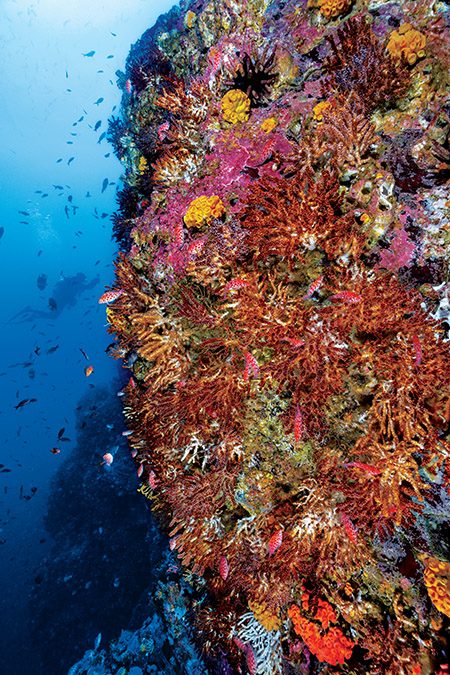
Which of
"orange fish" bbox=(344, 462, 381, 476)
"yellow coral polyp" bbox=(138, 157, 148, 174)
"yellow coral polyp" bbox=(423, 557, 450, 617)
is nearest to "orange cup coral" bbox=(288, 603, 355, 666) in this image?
"yellow coral polyp" bbox=(423, 557, 450, 617)

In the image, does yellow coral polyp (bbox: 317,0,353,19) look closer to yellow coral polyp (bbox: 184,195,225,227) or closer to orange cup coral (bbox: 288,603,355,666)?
yellow coral polyp (bbox: 184,195,225,227)

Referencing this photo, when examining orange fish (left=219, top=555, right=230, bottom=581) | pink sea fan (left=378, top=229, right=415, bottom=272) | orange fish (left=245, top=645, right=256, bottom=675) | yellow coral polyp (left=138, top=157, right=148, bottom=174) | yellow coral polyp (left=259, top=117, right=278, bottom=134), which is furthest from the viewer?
yellow coral polyp (left=138, top=157, right=148, bottom=174)

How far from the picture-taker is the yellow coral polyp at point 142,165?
8.20 m

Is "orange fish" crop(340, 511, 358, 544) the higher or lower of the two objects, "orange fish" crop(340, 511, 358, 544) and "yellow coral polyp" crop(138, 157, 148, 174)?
the lower

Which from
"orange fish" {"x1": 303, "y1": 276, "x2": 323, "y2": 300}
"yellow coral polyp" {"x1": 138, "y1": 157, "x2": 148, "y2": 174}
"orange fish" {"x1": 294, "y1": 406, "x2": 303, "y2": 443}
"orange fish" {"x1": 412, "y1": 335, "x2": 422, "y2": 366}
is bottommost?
"orange fish" {"x1": 294, "y1": 406, "x2": 303, "y2": 443}

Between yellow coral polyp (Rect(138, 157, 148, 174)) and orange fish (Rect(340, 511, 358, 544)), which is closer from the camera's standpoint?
orange fish (Rect(340, 511, 358, 544))

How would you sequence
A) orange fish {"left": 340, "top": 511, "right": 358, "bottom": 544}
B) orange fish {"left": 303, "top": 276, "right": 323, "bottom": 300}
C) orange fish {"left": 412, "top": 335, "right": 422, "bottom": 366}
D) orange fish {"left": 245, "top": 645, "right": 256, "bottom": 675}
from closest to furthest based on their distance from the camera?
1. orange fish {"left": 412, "top": 335, "right": 422, "bottom": 366}
2. orange fish {"left": 303, "top": 276, "right": 323, "bottom": 300}
3. orange fish {"left": 340, "top": 511, "right": 358, "bottom": 544}
4. orange fish {"left": 245, "top": 645, "right": 256, "bottom": 675}

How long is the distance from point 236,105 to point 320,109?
133 centimetres

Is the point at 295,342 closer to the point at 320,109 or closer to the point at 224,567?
the point at 320,109

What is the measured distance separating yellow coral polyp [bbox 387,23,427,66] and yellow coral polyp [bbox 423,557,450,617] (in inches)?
190

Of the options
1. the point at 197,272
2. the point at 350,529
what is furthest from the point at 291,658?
the point at 197,272

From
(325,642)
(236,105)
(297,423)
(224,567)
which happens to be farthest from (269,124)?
(325,642)

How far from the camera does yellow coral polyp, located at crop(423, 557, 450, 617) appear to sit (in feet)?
10.0

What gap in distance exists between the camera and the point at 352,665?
373cm
